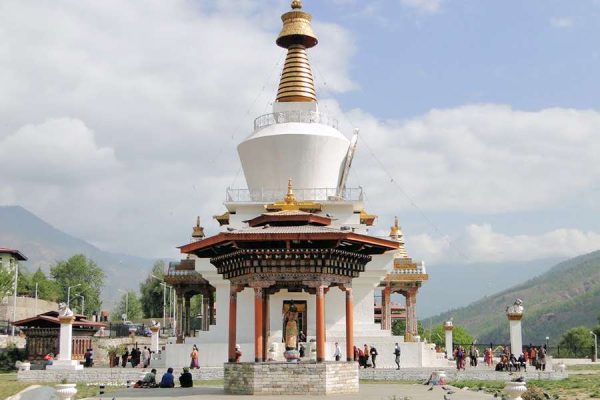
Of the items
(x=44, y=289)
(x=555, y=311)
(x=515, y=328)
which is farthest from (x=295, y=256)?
(x=555, y=311)

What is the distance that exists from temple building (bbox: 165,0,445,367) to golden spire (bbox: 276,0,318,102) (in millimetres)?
64

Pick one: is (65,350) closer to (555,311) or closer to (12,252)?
(12,252)

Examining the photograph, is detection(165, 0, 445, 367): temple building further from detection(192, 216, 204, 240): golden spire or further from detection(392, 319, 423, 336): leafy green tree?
detection(392, 319, 423, 336): leafy green tree

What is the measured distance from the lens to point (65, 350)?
33.6 metres

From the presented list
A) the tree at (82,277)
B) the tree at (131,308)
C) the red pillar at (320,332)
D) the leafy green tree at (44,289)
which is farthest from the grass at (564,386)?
the tree at (82,277)

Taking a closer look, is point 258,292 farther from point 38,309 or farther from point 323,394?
point 38,309

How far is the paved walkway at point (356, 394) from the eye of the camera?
20.5 metres

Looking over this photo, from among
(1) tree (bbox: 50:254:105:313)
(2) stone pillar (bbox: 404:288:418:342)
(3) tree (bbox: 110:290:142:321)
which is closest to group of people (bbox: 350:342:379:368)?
(2) stone pillar (bbox: 404:288:418:342)

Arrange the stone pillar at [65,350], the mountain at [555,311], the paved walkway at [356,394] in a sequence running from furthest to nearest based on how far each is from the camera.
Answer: the mountain at [555,311], the stone pillar at [65,350], the paved walkway at [356,394]

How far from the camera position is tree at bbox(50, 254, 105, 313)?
91.6 m

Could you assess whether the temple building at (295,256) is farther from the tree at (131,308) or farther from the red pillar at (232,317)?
the tree at (131,308)

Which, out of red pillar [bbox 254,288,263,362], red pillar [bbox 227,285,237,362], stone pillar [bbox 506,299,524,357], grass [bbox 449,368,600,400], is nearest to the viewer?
red pillar [bbox 254,288,263,362]

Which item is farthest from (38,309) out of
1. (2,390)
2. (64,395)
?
(64,395)

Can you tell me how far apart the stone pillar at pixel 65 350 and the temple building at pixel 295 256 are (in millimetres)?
4589
